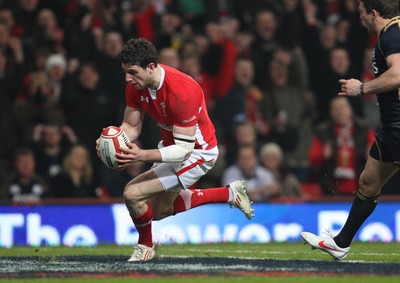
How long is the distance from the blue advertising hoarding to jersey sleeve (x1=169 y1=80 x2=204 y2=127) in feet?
13.6

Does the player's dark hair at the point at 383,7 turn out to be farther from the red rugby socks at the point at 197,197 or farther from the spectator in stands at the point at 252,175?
the spectator in stands at the point at 252,175

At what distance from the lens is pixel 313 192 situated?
16203mm

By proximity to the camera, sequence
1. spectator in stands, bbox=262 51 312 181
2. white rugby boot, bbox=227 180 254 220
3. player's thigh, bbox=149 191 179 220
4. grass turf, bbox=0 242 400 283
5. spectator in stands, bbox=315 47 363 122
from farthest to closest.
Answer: spectator in stands, bbox=315 47 363 122
spectator in stands, bbox=262 51 312 181
white rugby boot, bbox=227 180 254 220
player's thigh, bbox=149 191 179 220
grass turf, bbox=0 242 400 283

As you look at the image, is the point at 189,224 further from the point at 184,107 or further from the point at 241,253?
the point at 184,107

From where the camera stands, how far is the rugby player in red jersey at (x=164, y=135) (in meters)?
9.57

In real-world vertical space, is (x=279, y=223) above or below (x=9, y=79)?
below

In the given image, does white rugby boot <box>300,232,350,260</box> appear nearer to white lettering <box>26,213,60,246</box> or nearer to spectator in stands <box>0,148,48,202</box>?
white lettering <box>26,213,60,246</box>

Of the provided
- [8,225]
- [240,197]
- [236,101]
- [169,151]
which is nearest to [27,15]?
[236,101]

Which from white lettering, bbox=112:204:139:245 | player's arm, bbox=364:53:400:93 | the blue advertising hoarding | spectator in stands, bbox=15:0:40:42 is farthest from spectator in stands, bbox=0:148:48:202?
player's arm, bbox=364:53:400:93

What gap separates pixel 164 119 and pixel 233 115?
6.38 meters

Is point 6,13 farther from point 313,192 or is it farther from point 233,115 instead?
point 313,192

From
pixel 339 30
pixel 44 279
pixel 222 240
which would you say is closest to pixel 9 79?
pixel 222 240

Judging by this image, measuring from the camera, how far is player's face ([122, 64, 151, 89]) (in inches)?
376

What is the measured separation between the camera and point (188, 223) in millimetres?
14406
